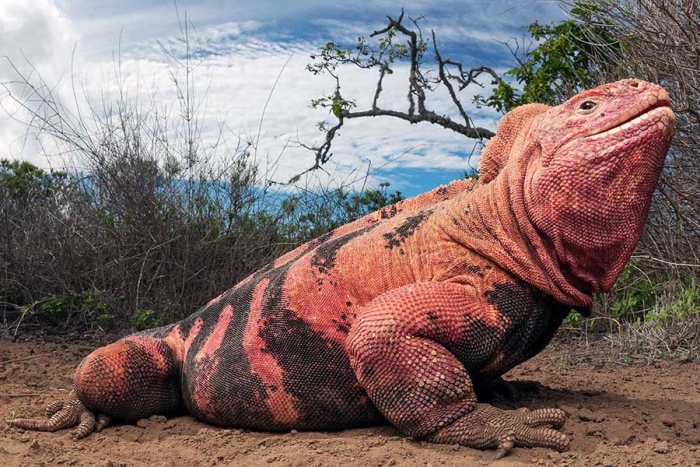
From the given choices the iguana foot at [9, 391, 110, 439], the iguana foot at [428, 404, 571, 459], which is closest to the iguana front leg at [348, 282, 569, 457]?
the iguana foot at [428, 404, 571, 459]

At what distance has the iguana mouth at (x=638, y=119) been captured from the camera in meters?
3.81

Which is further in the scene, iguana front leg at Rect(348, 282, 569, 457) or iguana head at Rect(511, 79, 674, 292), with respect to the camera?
iguana front leg at Rect(348, 282, 569, 457)

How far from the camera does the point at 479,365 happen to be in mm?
4129

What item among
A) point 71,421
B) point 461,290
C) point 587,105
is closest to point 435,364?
point 461,290

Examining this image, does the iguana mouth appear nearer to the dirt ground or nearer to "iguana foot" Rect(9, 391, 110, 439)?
the dirt ground

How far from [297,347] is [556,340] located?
4.86 metres

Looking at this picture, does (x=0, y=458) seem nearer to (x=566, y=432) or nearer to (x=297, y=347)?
(x=297, y=347)

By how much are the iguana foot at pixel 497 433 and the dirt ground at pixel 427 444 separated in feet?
0.17

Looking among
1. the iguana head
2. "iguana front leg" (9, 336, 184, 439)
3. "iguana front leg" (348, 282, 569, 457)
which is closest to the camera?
the iguana head

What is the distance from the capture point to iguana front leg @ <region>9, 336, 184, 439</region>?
520cm

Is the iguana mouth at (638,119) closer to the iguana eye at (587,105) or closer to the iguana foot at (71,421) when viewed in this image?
the iguana eye at (587,105)

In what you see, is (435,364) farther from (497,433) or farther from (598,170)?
(598,170)

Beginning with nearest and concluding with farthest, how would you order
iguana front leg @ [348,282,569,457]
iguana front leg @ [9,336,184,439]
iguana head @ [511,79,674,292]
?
iguana head @ [511,79,674,292] < iguana front leg @ [348,282,569,457] < iguana front leg @ [9,336,184,439]

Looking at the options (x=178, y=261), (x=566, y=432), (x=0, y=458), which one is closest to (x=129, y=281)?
(x=178, y=261)
